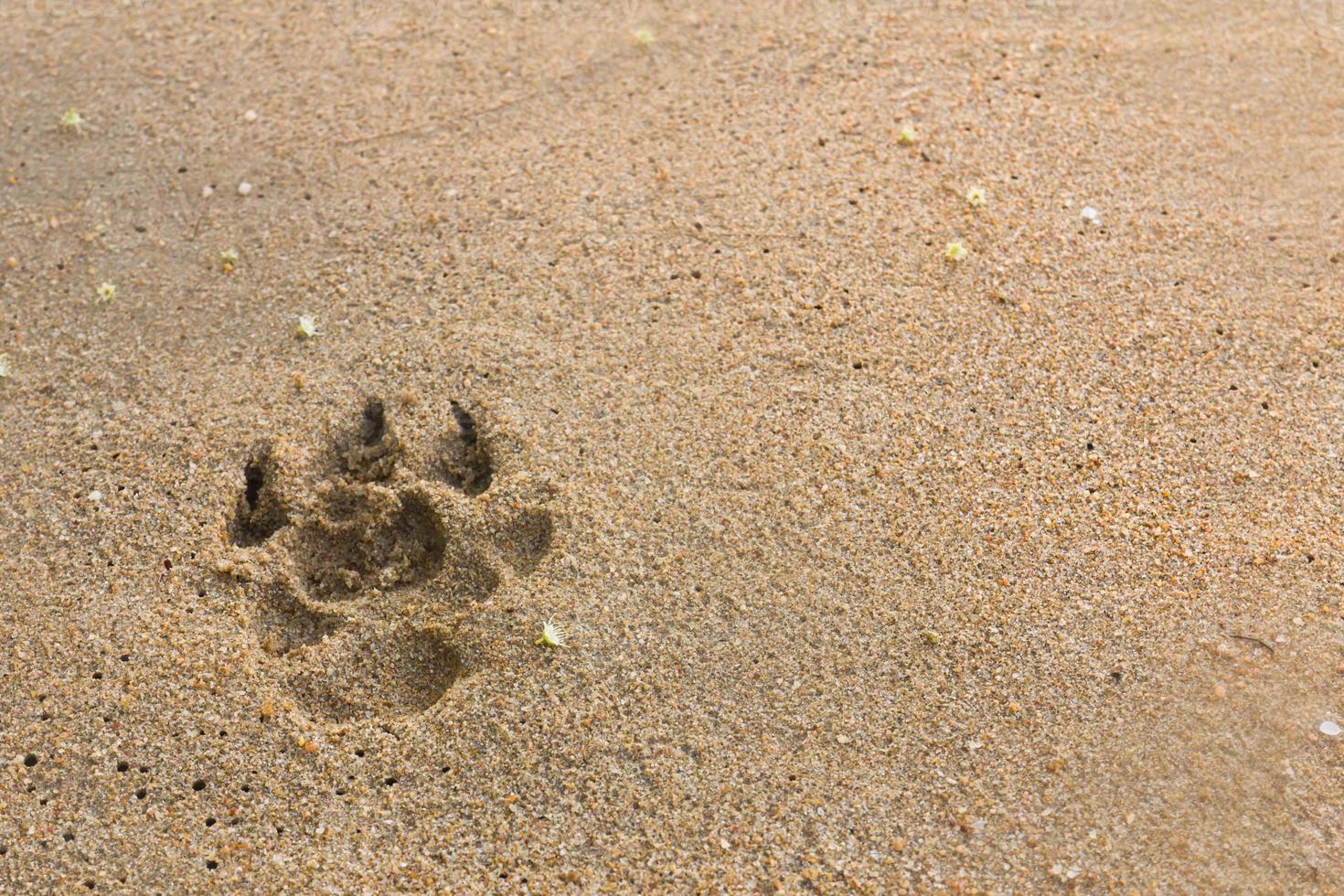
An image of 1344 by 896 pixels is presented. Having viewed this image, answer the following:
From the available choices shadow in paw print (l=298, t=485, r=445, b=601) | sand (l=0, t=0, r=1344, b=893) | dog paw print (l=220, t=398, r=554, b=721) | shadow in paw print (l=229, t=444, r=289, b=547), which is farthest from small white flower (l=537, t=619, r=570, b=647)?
shadow in paw print (l=229, t=444, r=289, b=547)

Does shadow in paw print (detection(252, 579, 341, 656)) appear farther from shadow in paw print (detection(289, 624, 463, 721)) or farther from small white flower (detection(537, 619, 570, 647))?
small white flower (detection(537, 619, 570, 647))

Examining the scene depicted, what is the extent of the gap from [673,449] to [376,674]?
0.85m

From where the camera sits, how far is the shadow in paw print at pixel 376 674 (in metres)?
2.43

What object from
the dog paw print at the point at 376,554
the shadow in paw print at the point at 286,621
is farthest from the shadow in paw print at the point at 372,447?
the shadow in paw print at the point at 286,621

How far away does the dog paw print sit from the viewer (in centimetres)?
246

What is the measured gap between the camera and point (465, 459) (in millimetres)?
2727

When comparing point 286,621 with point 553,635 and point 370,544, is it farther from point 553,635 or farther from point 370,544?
point 553,635

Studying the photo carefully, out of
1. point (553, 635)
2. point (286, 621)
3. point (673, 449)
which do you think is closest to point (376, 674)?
point (286, 621)

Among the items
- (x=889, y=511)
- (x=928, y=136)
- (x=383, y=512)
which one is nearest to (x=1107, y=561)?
(x=889, y=511)

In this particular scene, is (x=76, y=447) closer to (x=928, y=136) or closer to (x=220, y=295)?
(x=220, y=295)

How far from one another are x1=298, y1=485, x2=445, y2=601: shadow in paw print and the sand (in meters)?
0.01

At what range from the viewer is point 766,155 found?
3285 mm

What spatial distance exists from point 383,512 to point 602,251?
96 cm

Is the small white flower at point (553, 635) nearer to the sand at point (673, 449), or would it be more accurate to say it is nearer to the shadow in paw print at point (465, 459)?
the sand at point (673, 449)
